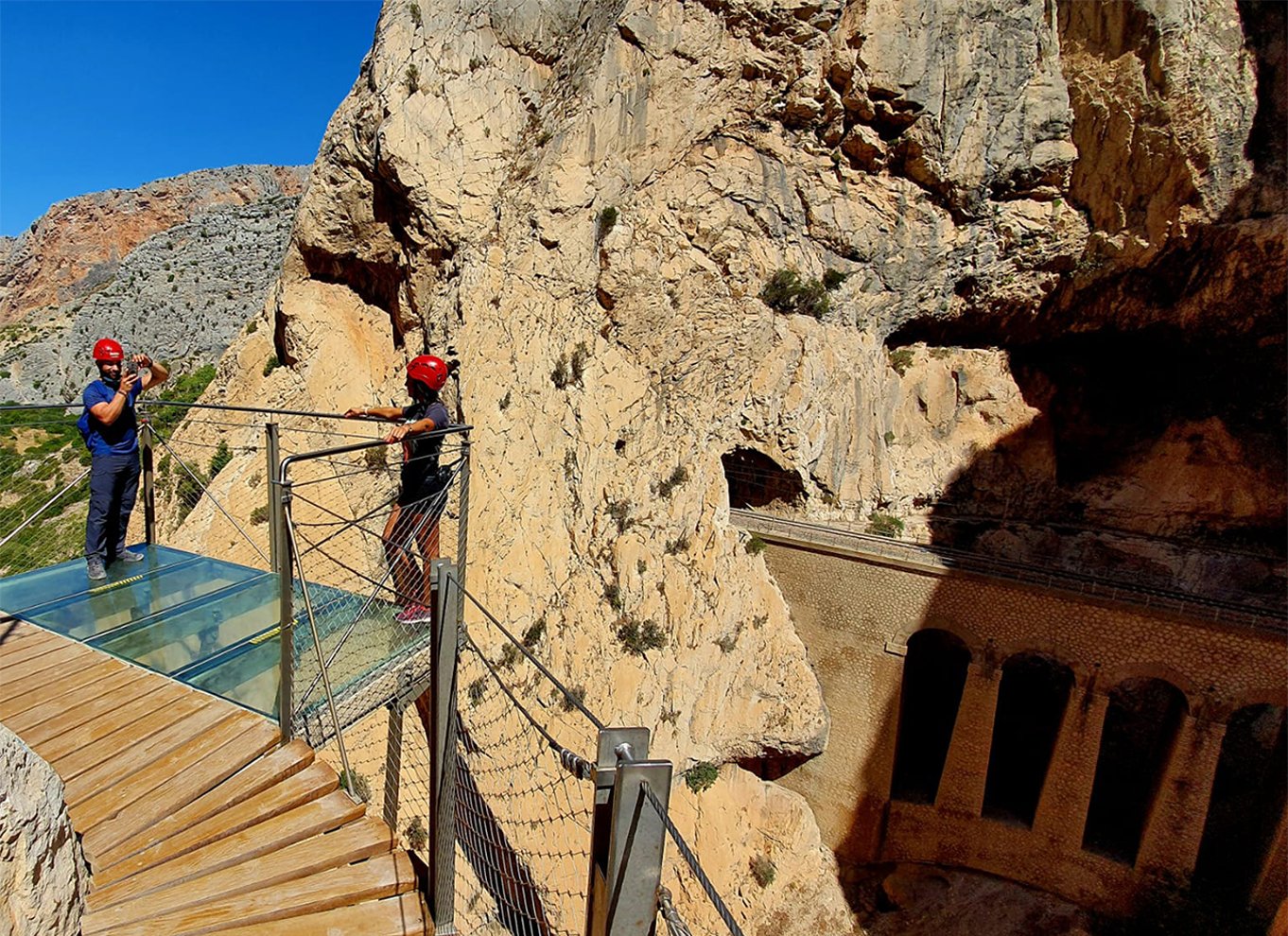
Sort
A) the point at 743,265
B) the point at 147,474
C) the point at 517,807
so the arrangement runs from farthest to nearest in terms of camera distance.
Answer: the point at 743,265
the point at 517,807
the point at 147,474

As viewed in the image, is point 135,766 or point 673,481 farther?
point 673,481

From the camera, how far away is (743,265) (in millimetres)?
13641

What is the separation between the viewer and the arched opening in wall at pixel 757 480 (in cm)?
1396

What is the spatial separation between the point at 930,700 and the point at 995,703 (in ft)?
9.47

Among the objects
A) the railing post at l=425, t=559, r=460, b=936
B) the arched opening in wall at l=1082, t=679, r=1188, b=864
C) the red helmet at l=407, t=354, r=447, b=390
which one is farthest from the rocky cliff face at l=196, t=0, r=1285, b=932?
the railing post at l=425, t=559, r=460, b=936

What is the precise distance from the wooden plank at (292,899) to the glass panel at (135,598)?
2.60 meters

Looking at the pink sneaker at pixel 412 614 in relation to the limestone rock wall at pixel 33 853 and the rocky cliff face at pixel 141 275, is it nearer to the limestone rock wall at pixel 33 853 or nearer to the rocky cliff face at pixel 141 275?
the limestone rock wall at pixel 33 853

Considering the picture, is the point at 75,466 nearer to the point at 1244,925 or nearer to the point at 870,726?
the point at 870,726

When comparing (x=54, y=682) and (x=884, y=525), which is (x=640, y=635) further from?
(x=54, y=682)

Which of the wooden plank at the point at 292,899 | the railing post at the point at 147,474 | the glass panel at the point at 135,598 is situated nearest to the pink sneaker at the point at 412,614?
the glass panel at the point at 135,598

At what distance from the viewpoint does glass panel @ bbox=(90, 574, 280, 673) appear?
153 inches

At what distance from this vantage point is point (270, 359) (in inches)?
545

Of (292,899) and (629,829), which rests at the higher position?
(629,829)

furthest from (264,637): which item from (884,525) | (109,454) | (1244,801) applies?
(1244,801)
